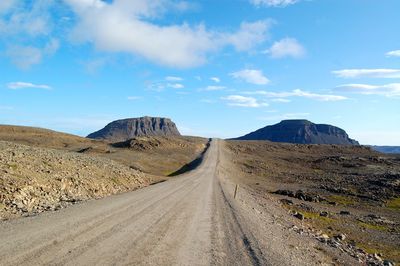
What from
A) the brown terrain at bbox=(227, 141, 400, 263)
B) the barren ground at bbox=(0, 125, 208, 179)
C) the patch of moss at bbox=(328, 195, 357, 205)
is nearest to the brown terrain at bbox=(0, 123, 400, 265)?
the patch of moss at bbox=(328, 195, 357, 205)

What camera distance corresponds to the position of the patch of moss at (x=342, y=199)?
57.5 meters

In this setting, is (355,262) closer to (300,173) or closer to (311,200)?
(311,200)

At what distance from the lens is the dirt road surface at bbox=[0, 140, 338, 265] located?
13938 mm

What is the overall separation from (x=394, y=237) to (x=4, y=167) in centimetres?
3215

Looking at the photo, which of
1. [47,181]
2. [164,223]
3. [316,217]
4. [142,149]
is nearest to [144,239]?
[164,223]

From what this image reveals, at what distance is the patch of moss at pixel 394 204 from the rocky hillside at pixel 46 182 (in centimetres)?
3471

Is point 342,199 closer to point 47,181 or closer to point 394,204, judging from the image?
point 394,204

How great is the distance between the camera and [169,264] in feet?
45.4

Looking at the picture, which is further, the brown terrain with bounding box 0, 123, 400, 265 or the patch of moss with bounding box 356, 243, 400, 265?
the patch of moss with bounding box 356, 243, 400, 265

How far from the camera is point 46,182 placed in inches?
1207

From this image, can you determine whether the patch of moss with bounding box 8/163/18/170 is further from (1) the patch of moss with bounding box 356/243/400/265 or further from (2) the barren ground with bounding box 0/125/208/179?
(2) the barren ground with bounding box 0/125/208/179

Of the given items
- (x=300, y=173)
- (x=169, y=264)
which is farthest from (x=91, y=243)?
(x=300, y=173)

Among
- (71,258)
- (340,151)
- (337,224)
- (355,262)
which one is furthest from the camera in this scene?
(340,151)

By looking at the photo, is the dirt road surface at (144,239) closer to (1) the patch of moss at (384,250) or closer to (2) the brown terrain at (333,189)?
(2) the brown terrain at (333,189)
